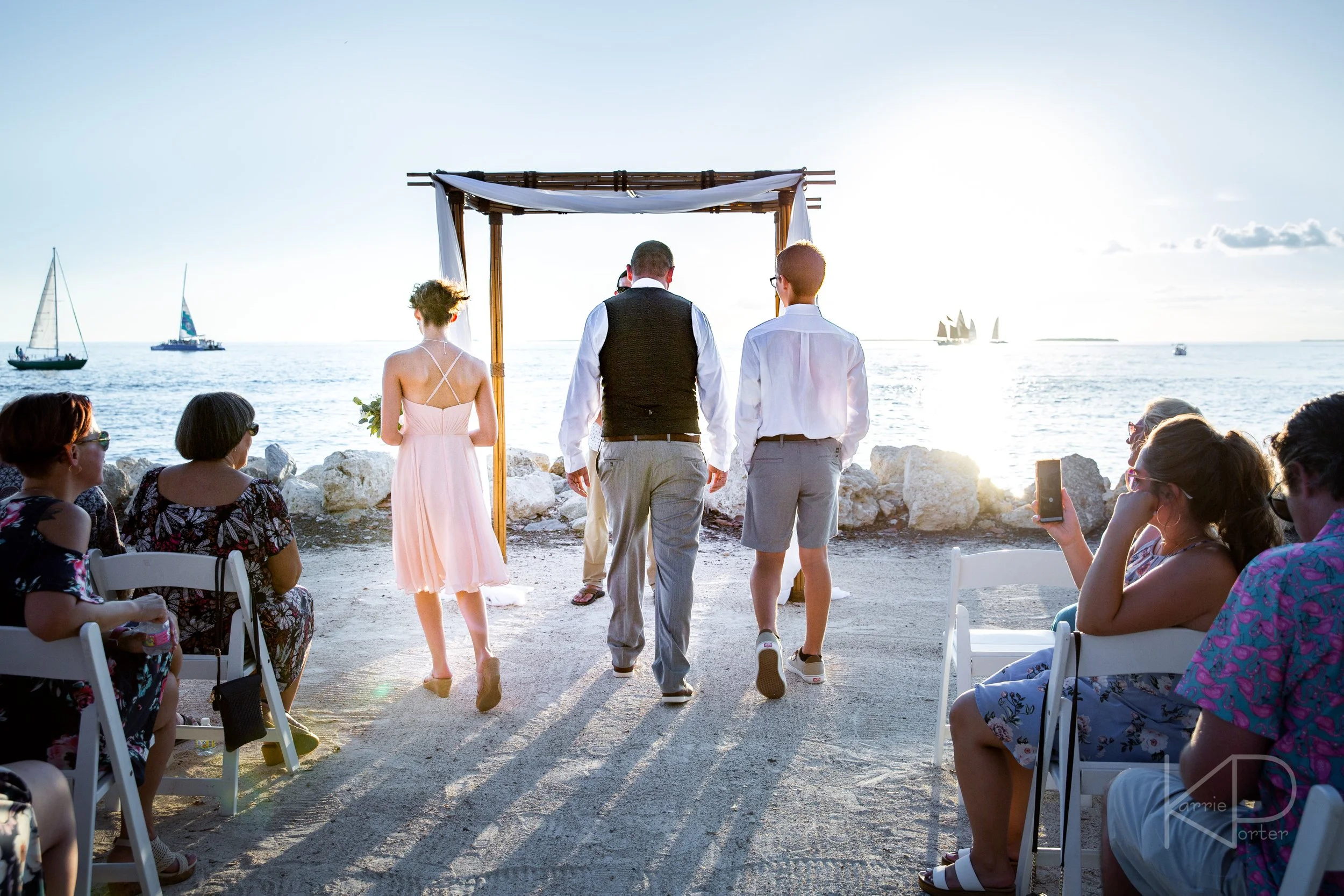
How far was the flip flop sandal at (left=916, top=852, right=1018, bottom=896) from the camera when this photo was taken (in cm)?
228

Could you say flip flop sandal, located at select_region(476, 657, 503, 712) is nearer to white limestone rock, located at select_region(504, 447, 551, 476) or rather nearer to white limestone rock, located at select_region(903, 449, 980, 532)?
white limestone rock, located at select_region(903, 449, 980, 532)

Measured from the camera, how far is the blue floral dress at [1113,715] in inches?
83.5

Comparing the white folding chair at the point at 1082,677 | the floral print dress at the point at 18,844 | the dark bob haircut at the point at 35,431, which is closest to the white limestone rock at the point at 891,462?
the white folding chair at the point at 1082,677

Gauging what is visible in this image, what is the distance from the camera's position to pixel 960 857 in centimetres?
234

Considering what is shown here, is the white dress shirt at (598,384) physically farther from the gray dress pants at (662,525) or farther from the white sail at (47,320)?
the white sail at (47,320)

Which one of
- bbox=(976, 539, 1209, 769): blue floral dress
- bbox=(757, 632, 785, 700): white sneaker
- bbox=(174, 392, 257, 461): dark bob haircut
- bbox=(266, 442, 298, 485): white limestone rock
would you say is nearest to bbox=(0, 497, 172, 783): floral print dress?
bbox=(174, 392, 257, 461): dark bob haircut

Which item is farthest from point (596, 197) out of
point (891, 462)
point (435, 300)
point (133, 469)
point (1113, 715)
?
point (133, 469)

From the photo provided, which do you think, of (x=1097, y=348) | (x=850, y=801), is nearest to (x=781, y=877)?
(x=850, y=801)

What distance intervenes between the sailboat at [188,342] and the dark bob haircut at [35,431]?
64.7m

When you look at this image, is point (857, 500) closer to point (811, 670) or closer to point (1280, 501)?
point (811, 670)

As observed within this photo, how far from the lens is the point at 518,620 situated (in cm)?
509

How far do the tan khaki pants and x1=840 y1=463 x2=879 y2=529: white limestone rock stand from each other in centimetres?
242

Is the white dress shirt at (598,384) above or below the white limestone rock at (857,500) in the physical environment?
above

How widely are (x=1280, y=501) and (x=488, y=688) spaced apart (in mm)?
2963
